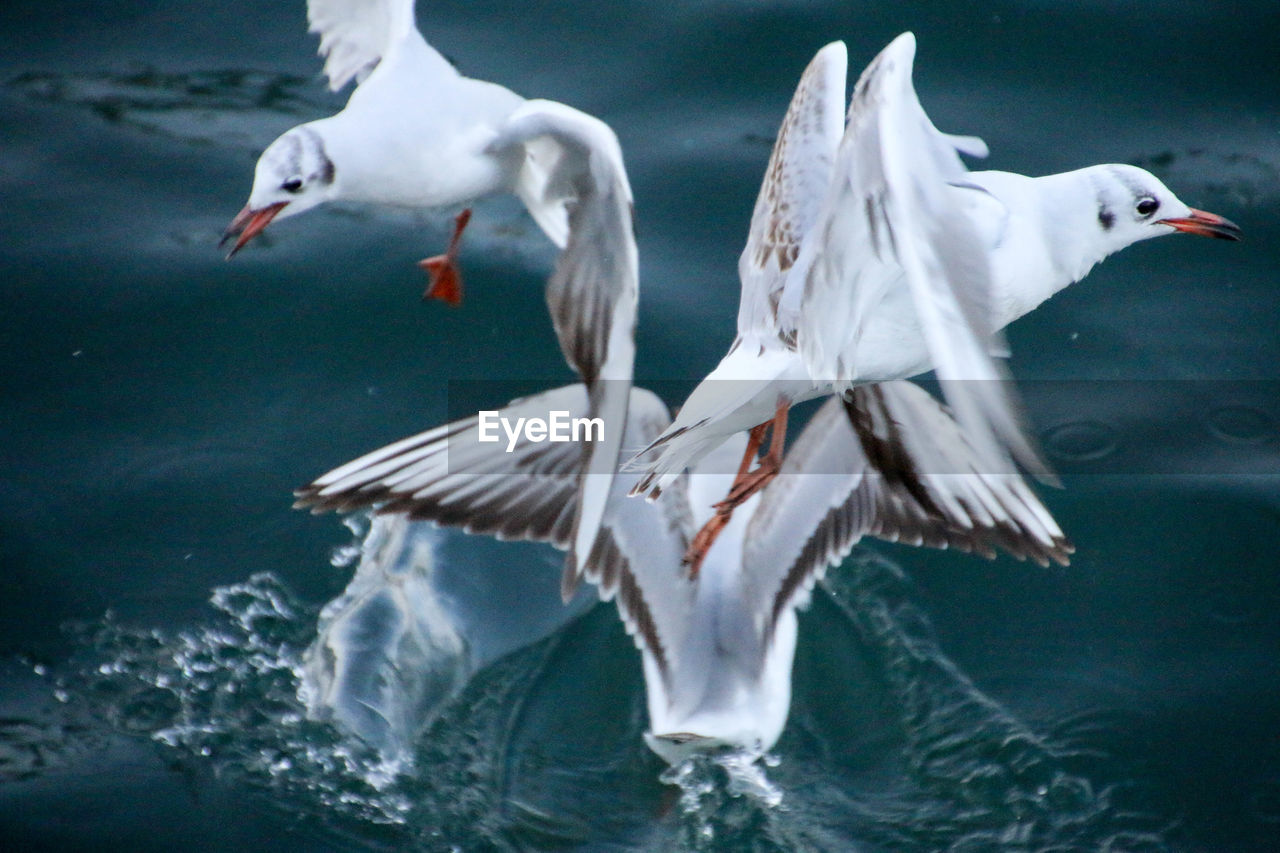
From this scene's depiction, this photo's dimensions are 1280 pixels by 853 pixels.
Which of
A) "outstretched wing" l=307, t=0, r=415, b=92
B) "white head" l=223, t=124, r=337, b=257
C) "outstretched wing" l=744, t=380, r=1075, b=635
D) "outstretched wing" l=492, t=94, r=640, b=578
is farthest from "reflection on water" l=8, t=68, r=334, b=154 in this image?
"outstretched wing" l=744, t=380, r=1075, b=635

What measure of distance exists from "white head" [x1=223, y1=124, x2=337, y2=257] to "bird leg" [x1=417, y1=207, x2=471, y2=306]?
881mm

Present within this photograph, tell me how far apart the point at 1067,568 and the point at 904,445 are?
2.46 feet

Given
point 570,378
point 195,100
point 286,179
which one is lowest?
point 570,378

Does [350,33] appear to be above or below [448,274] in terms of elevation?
above

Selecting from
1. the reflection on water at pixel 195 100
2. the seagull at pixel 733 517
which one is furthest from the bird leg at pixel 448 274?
the reflection on water at pixel 195 100

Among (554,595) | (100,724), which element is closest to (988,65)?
(554,595)

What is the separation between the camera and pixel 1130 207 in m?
3.75

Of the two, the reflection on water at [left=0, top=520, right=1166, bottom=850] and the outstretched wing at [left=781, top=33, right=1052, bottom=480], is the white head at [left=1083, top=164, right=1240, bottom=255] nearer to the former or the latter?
the outstretched wing at [left=781, top=33, right=1052, bottom=480]

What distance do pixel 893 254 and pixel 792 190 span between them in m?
1.09

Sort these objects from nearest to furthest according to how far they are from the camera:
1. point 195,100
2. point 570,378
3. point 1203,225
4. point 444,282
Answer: point 1203,225
point 444,282
point 570,378
point 195,100

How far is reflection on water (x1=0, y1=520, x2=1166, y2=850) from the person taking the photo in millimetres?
3779

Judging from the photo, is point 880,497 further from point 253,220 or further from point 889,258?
point 253,220

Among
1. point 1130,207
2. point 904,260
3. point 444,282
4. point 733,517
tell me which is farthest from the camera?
point 444,282

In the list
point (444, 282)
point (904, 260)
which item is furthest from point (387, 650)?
point (904, 260)
